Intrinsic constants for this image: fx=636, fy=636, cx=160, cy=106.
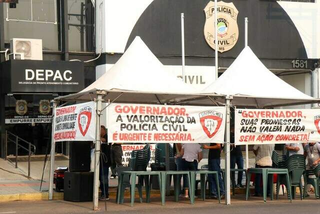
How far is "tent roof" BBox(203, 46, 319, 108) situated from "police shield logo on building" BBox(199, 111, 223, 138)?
671 mm

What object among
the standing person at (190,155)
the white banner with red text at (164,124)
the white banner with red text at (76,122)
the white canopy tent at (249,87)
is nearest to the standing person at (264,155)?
the white canopy tent at (249,87)

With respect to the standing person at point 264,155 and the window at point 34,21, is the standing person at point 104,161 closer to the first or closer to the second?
the standing person at point 264,155

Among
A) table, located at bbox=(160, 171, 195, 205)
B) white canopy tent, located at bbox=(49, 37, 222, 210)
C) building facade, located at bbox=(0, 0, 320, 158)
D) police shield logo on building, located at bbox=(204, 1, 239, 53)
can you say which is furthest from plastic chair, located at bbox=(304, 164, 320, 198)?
police shield logo on building, located at bbox=(204, 1, 239, 53)

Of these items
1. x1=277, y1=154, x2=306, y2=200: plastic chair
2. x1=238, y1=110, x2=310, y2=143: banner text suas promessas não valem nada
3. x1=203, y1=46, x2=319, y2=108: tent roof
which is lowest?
x1=277, y1=154, x2=306, y2=200: plastic chair

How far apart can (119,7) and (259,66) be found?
9315 millimetres

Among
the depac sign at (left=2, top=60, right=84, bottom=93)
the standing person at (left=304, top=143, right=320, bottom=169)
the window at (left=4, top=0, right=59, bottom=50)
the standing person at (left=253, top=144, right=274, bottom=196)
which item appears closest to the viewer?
the standing person at (left=253, top=144, right=274, bottom=196)

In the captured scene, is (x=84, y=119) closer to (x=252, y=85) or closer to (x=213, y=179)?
(x=213, y=179)

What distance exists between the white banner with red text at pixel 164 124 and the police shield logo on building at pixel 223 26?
1155 centimetres

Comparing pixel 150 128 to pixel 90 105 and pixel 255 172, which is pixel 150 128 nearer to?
pixel 90 105

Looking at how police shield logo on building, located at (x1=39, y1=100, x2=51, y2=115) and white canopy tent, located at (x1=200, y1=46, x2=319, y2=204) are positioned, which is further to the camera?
police shield logo on building, located at (x1=39, y1=100, x2=51, y2=115)

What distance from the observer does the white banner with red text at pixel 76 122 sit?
1448 cm

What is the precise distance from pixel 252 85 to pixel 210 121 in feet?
5.58

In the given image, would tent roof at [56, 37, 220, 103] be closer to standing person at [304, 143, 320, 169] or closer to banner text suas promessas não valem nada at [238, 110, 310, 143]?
banner text suas promessas não valem nada at [238, 110, 310, 143]

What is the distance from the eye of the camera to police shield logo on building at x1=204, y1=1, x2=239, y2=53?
26.7 metres
